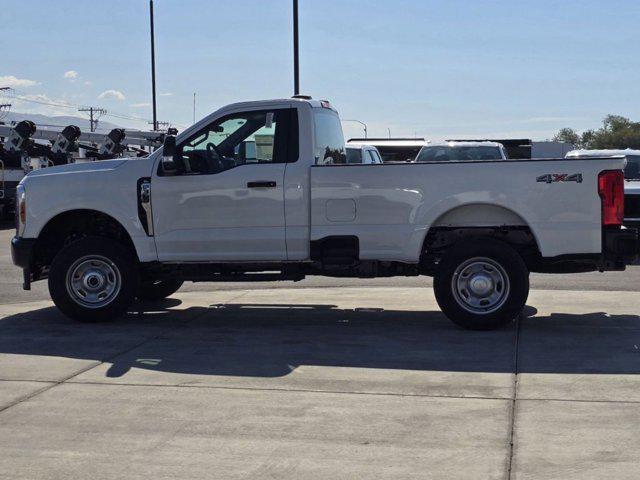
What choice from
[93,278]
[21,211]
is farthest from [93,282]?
[21,211]

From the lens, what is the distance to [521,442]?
5.45 metres

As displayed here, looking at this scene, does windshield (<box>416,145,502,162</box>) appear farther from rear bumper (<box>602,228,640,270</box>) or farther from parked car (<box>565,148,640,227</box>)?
rear bumper (<box>602,228,640,270</box>)

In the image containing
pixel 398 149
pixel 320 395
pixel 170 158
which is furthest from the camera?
pixel 398 149

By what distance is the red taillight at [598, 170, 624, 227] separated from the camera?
8570 millimetres

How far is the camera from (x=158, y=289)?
11219 millimetres

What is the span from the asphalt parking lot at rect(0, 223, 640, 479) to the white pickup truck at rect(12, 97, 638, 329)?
20.8 inches

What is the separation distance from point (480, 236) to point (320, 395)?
3.06m

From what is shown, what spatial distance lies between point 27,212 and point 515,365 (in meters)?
5.04

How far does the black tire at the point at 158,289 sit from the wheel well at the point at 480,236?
3.20 metres

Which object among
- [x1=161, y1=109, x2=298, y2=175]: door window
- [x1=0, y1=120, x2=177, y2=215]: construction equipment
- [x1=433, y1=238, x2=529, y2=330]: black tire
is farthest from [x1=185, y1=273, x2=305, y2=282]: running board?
[x1=0, y1=120, x2=177, y2=215]: construction equipment

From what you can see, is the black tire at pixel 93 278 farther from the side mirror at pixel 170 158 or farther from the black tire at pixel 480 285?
the black tire at pixel 480 285

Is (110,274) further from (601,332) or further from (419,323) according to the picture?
(601,332)

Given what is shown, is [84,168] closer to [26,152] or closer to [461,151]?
[461,151]

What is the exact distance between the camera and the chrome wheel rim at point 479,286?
29.2 ft
